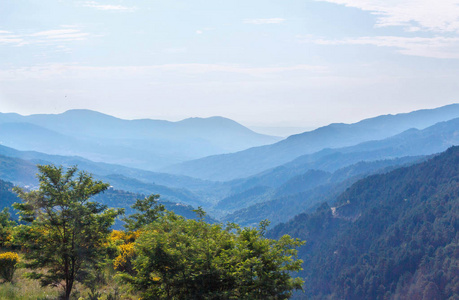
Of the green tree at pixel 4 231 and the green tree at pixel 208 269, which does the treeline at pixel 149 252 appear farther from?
the green tree at pixel 4 231

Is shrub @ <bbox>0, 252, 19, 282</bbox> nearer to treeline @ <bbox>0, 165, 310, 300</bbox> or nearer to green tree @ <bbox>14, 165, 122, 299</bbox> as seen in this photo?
treeline @ <bbox>0, 165, 310, 300</bbox>

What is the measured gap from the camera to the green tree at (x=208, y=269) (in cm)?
1655

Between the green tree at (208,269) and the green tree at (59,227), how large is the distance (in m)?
3.22

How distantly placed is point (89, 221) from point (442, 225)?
660 ft

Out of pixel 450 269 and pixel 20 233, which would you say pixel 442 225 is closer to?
pixel 450 269

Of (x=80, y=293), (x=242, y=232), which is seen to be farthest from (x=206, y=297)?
(x=80, y=293)

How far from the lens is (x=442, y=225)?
187375mm

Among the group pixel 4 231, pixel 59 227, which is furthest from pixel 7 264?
pixel 4 231

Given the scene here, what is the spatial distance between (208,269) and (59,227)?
26.3ft

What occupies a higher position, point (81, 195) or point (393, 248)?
point (81, 195)

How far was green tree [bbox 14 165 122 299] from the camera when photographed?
18.9 m

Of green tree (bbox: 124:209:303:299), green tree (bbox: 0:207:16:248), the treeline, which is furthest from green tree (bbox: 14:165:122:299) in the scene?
green tree (bbox: 0:207:16:248)

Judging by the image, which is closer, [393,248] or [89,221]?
[89,221]

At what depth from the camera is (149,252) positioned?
16719mm
